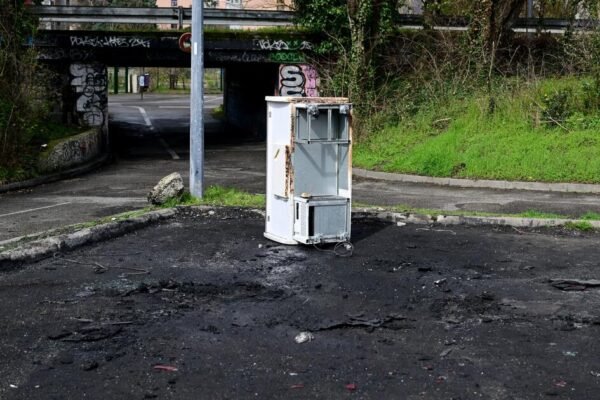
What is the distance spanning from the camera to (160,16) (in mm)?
24812

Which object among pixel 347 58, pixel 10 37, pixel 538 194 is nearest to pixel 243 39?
pixel 347 58

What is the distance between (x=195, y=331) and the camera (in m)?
6.46

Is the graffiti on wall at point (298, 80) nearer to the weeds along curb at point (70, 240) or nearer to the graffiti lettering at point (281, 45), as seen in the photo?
the graffiti lettering at point (281, 45)

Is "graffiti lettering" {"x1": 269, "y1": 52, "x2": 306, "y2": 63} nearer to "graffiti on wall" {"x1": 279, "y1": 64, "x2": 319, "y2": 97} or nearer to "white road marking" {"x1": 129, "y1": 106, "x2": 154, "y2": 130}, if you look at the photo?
"graffiti on wall" {"x1": 279, "y1": 64, "x2": 319, "y2": 97}

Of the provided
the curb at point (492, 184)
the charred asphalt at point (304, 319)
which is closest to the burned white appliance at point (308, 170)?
the charred asphalt at point (304, 319)

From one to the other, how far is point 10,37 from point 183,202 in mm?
8031

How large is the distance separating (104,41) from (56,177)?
7396mm

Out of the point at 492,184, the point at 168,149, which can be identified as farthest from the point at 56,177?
the point at 492,184

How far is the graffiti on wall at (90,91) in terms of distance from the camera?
25047mm

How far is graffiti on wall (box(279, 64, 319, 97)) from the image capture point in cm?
2548

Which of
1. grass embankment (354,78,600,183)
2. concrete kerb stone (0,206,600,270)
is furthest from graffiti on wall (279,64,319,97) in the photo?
concrete kerb stone (0,206,600,270)

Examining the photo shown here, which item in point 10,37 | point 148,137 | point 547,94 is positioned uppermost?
point 10,37

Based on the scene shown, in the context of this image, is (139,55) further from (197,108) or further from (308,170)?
(308,170)

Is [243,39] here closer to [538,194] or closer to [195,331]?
[538,194]
